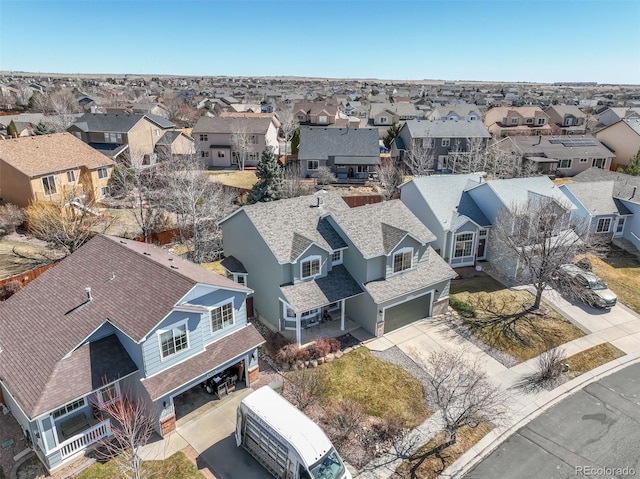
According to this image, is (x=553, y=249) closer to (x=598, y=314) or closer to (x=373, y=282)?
(x=598, y=314)

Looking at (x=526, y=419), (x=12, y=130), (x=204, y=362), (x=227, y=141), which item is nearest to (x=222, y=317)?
(x=204, y=362)

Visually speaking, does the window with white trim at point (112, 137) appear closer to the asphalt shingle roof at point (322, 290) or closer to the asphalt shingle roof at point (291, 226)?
the asphalt shingle roof at point (291, 226)

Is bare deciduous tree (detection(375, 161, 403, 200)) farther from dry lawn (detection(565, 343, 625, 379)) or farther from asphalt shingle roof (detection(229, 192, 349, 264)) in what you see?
dry lawn (detection(565, 343, 625, 379))

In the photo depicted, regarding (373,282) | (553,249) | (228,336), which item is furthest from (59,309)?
(553,249)

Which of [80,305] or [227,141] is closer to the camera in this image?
[80,305]

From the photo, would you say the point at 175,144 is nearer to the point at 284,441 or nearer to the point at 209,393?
the point at 209,393

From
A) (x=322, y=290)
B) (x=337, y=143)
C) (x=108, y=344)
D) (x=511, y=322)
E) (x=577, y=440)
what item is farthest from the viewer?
(x=337, y=143)
